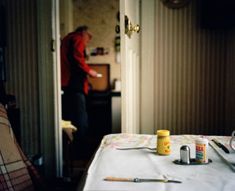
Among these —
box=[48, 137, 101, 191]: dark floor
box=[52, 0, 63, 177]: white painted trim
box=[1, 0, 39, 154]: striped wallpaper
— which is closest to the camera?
box=[52, 0, 63, 177]: white painted trim

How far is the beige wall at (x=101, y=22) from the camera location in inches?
224

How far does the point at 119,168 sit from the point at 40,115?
2.23m

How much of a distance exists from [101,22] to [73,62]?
1.73 m

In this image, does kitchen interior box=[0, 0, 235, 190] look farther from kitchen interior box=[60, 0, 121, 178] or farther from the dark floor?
kitchen interior box=[60, 0, 121, 178]

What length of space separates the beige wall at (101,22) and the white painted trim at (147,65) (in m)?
2.48

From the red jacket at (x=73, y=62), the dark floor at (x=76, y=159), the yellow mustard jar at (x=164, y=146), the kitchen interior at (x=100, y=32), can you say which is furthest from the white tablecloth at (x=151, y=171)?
the kitchen interior at (x=100, y=32)

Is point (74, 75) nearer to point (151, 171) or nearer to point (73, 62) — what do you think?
point (73, 62)

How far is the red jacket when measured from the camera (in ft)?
13.7

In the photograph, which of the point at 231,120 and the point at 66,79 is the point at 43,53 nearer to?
the point at 66,79

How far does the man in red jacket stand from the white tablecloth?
9.17 feet

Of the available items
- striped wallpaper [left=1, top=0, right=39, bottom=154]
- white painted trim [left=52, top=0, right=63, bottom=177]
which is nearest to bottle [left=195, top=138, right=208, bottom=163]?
white painted trim [left=52, top=0, right=63, bottom=177]

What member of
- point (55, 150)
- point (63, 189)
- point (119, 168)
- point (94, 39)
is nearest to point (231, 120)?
point (55, 150)

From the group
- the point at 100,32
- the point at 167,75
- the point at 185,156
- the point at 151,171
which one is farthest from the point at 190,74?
the point at 100,32

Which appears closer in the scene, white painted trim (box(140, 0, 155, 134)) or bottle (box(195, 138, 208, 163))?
bottle (box(195, 138, 208, 163))
